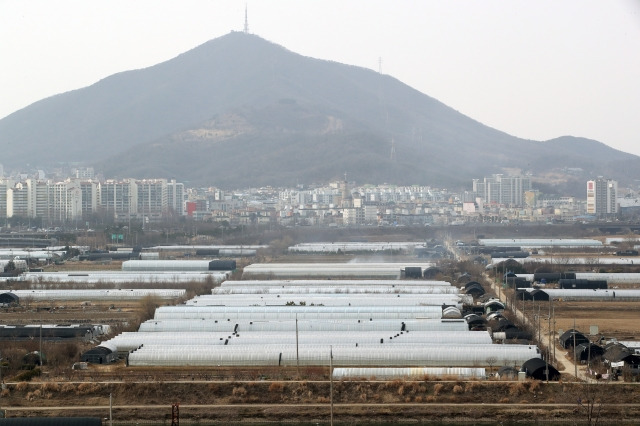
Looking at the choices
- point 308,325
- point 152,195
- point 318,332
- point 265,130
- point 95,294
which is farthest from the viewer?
point 265,130

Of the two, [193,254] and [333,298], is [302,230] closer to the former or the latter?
[193,254]

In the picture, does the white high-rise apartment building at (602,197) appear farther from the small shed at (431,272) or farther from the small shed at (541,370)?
the small shed at (541,370)

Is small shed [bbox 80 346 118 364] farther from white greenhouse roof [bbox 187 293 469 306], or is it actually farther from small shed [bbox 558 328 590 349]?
small shed [bbox 558 328 590 349]

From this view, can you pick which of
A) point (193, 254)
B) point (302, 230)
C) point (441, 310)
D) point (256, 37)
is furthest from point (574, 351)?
point (256, 37)

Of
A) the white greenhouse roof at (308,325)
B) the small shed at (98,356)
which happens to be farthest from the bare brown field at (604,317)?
the small shed at (98,356)

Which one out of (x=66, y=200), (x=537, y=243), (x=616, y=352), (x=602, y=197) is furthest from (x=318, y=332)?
(x=602, y=197)

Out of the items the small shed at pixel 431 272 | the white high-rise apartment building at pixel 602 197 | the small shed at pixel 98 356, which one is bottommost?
the small shed at pixel 98 356

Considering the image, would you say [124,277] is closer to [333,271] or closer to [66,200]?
[333,271]
